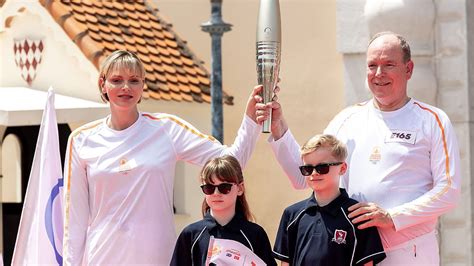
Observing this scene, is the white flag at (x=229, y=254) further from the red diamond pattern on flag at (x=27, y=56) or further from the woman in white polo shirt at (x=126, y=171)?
the red diamond pattern on flag at (x=27, y=56)

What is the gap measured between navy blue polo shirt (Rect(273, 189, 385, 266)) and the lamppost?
6.70m

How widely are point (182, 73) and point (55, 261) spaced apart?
23.1ft

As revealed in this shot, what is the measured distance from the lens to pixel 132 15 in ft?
49.7

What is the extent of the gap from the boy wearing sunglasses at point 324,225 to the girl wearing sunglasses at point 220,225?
103 mm

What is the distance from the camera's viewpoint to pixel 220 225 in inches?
238

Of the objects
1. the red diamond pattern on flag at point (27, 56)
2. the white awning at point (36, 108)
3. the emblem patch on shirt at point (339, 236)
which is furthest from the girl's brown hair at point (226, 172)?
the red diamond pattern on flag at point (27, 56)

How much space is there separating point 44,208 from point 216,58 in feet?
18.1

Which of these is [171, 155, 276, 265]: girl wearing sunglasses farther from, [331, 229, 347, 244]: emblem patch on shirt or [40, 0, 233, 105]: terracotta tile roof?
[40, 0, 233, 105]: terracotta tile roof

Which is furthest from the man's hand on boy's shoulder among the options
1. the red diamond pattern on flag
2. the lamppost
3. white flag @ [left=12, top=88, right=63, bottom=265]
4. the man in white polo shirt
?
the red diamond pattern on flag

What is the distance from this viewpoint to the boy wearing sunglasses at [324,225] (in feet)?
19.1

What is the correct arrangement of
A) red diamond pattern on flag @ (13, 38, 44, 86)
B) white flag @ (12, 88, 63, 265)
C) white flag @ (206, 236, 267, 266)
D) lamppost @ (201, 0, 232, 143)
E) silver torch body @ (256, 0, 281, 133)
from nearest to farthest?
white flag @ (206, 236, 267, 266) → silver torch body @ (256, 0, 281, 133) → white flag @ (12, 88, 63, 265) → lamppost @ (201, 0, 232, 143) → red diamond pattern on flag @ (13, 38, 44, 86)

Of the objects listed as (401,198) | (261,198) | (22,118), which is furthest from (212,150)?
(261,198)

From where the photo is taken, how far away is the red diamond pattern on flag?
14.2m

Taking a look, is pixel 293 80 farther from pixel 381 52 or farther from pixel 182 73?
pixel 381 52
